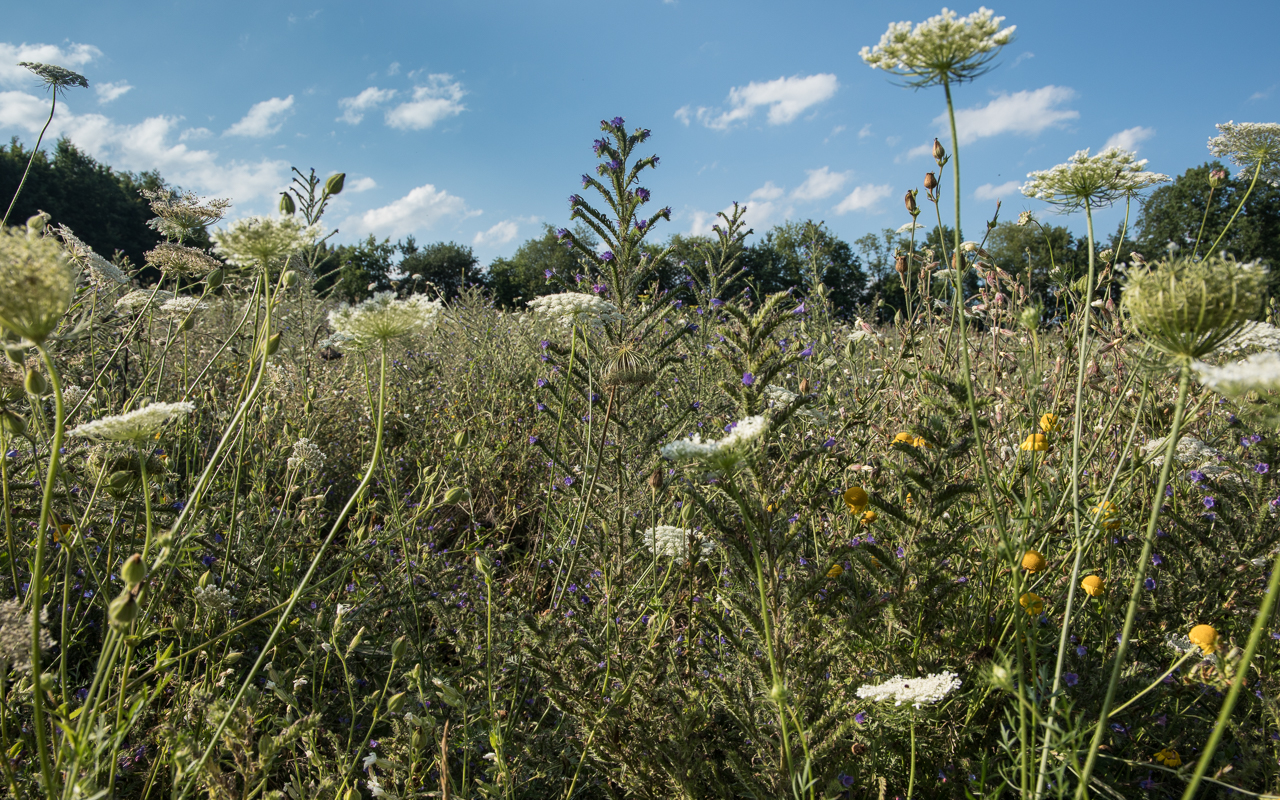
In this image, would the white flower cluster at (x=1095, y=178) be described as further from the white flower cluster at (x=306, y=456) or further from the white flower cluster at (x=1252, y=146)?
the white flower cluster at (x=306, y=456)

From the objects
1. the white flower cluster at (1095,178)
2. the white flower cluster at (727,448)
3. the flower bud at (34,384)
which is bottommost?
the white flower cluster at (727,448)

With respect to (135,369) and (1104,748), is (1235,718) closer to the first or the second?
(1104,748)

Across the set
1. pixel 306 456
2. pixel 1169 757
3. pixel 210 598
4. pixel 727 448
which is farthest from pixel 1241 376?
pixel 306 456

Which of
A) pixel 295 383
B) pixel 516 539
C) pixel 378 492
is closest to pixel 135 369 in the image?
pixel 295 383

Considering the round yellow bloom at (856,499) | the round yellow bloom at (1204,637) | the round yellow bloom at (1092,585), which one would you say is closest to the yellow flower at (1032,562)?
the round yellow bloom at (1092,585)

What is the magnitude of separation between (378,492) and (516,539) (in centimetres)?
77

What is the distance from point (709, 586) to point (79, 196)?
4512 centimetres

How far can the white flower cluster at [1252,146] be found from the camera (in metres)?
2.23

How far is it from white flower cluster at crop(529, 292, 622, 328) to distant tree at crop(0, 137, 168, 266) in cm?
3775

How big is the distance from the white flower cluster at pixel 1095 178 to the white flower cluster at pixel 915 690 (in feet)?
4.47

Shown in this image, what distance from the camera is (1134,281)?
102 cm

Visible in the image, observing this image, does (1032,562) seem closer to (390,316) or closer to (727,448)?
(727,448)

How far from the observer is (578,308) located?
2.13 m

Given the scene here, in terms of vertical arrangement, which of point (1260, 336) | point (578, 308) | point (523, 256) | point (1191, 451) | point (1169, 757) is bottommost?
point (1169, 757)
